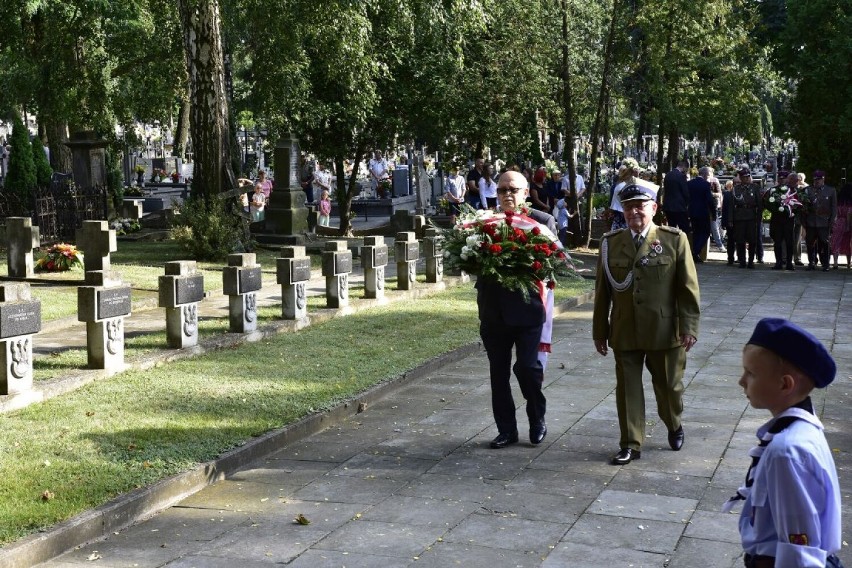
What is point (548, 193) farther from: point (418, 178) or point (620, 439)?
point (620, 439)

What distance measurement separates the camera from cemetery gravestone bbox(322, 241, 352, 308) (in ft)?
50.6

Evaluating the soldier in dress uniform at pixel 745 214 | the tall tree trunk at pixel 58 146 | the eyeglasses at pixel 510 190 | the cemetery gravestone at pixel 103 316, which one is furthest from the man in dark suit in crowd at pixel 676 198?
the tall tree trunk at pixel 58 146

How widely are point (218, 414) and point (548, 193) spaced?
56.2 feet

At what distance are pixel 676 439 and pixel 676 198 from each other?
15.1 metres

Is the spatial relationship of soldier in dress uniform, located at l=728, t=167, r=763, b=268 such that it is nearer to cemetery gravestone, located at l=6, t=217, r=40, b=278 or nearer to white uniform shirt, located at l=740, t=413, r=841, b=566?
cemetery gravestone, located at l=6, t=217, r=40, b=278

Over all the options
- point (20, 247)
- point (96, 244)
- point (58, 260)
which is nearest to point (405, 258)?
point (96, 244)

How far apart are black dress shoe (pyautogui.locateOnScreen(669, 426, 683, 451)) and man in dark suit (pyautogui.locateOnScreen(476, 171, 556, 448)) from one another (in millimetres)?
927

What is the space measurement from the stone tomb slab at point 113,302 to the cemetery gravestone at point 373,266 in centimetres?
580

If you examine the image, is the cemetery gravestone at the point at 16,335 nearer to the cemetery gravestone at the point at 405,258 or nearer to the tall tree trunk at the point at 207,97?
the cemetery gravestone at the point at 405,258

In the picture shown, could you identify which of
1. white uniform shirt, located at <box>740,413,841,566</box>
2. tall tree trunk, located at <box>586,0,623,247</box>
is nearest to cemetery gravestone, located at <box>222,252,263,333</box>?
white uniform shirt, located at <box>740,413,841,566</box>

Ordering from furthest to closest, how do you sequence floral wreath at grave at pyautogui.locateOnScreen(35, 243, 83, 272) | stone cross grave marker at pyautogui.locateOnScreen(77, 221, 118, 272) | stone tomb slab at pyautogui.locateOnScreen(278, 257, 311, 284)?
floral wreath at grave at pyautogui.locateOnScreen(35, 243, 83, 272), stone cross grave marker at pyautogui.locateOnScreen(77, 221, 118, 272), stone tomb slab at pyautogui.locateOnScreen(278, 257, 311, 284)

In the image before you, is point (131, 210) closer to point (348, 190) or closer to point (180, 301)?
point (348, 190)

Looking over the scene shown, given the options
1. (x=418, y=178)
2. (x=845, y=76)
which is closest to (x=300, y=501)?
(x=845, y=76)

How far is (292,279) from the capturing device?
14.4 metres
